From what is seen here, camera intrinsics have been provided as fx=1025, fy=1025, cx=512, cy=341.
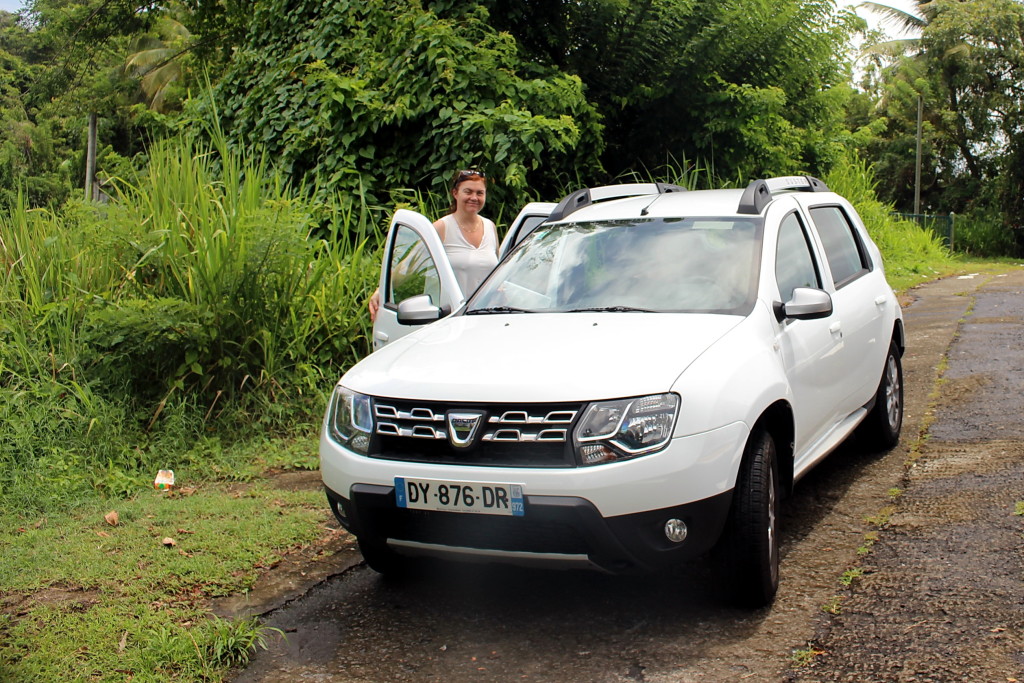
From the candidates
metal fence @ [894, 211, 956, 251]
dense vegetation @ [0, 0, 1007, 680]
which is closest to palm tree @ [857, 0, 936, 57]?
metal fence @ [894, 211, 956, 251]

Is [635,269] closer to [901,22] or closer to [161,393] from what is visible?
[161,393]

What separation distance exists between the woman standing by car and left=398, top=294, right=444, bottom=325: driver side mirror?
4.69 feet

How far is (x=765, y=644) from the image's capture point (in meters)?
3.56

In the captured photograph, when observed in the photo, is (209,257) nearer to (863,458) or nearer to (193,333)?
(193,333)

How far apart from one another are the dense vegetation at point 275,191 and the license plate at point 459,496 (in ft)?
2.72

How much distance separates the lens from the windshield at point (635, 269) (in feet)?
14.6

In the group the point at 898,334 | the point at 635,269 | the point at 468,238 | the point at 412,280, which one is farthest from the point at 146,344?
the point at 898,334

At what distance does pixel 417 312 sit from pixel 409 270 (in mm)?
1137

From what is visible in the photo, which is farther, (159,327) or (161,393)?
(161,393)

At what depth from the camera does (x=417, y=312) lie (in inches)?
190

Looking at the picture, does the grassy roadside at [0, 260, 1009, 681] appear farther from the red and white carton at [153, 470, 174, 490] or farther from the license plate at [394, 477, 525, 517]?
the license plate at [394, 477, 525, 517]

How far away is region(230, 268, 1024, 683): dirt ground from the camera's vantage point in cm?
343

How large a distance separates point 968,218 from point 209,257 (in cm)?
3691

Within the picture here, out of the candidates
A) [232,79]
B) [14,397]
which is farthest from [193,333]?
[232,79]
